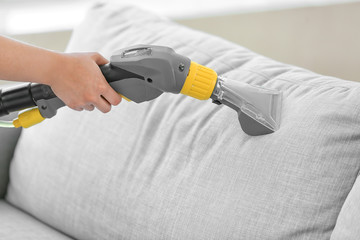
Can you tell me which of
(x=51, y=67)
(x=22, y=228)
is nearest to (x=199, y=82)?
(x=51, y=67)

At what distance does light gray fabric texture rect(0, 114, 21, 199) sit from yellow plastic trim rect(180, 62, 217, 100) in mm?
649

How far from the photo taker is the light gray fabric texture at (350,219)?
797mm

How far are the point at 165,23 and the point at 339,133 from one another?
58cm

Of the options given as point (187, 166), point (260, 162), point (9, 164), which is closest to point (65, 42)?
point (9, 164)

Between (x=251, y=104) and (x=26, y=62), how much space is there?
39 centimetres

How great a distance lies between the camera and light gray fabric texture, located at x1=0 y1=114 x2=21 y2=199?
4.58 feet

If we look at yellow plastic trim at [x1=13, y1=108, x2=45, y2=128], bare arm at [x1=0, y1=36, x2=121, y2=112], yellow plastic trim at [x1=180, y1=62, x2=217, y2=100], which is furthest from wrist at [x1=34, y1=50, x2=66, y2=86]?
yellow plastic trim at [x1=180, y1=62, x2=217, y2=100]

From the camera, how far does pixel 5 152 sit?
1.40 metres

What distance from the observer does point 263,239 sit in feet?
2.96

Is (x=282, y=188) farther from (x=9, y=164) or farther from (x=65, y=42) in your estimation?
(x=65, y=42)

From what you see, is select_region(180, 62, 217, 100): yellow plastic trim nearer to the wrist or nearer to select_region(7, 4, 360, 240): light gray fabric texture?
select_region(7, 4, 360, 240): light gray fabric texture

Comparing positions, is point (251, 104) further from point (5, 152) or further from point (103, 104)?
point (5, 152)

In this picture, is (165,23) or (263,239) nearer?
(263,239)

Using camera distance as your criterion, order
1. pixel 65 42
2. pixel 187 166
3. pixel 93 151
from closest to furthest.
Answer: pixel 187 166 → pixel 93 151 → pixel 65 42
